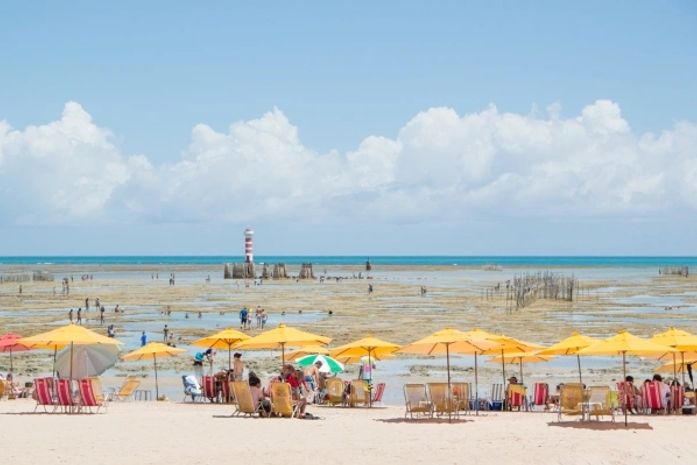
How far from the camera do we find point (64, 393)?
674 inches

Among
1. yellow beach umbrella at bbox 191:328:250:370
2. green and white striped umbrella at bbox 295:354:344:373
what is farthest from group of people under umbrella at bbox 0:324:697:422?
green and white striped umbrella at bbox 295:354:344:373

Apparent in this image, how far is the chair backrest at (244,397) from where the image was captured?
659 inches

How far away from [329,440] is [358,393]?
19.5 feet

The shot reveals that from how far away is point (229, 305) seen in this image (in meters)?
58.4

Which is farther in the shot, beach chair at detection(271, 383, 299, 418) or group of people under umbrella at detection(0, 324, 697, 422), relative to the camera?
group of people under umbrella at detection(0, 324, 697, 422)

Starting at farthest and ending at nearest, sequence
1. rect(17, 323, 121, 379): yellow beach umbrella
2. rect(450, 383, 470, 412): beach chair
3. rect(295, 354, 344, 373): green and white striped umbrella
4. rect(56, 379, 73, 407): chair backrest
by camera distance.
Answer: rect(295, 354, 344, 373): green and white striped umbrella < rect(17, 323, 121, 379): yellow beach umbrella < rect(450, 383, 470, 412): beach chair < rect(56, 379, 73, 407): chair backrest

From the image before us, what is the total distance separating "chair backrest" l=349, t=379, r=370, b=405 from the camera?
19.6 meters

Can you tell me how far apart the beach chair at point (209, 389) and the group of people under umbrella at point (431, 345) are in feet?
2.98

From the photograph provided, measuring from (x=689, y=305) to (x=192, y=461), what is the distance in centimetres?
4933

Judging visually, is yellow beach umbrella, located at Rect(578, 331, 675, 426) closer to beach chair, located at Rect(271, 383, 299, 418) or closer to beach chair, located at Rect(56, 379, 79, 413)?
beach chair, located at Rect(271, 383, 299, 418)

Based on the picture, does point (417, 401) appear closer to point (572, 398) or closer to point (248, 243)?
point (572, 398)

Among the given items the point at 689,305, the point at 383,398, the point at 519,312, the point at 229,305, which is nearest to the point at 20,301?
the point at 229,305

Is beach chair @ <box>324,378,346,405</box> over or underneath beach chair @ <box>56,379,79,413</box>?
underneath

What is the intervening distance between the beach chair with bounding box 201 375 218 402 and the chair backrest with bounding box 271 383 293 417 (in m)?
3.89
